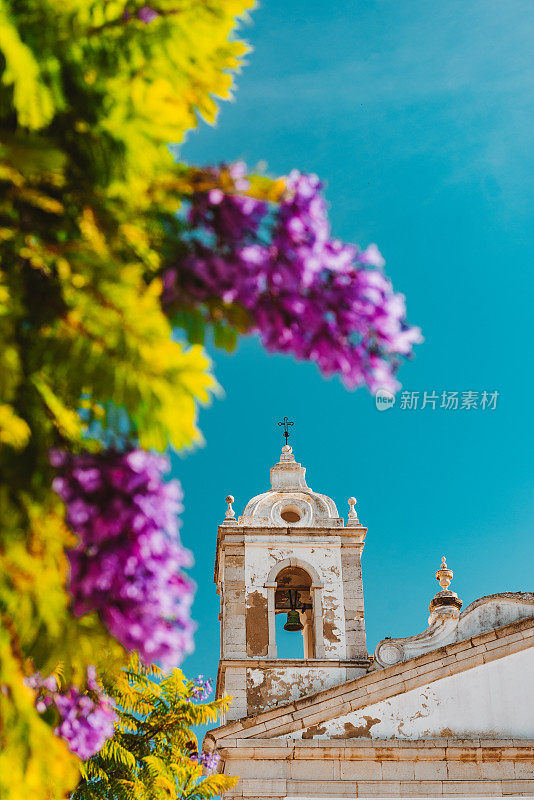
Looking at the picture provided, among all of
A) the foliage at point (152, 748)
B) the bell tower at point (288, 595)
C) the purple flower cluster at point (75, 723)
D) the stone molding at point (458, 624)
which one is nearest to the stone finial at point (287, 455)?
the bell tower at point (288, 595)

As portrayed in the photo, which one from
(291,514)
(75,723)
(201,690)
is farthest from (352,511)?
(75,723)

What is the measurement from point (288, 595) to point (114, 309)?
15.5m

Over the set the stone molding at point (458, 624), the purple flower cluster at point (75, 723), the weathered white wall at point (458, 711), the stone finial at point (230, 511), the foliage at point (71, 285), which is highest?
the stone finial at point (230, 511)

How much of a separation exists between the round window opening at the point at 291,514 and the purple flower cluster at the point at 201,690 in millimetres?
7967

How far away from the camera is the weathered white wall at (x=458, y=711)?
14.6 metres

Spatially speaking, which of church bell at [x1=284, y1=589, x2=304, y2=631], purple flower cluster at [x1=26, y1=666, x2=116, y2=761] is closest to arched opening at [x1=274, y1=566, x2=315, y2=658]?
church bell at [x1=284, y1=589, x2=304, y2=631]

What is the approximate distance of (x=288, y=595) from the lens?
17016 millimetres

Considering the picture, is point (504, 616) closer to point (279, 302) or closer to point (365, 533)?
point (365, 533)

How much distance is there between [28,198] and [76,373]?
43 centimetres

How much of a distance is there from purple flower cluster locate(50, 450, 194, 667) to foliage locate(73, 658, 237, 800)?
5.28 m

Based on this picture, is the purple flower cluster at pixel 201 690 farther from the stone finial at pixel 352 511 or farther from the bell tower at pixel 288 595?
the stone finial at pixel 352 511

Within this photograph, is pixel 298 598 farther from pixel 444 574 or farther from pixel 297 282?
pixel 297 282

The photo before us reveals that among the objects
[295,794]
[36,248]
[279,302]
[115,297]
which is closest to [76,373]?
[115,297]

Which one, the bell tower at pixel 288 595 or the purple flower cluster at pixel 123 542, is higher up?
the bell tower at pixel 288 595
